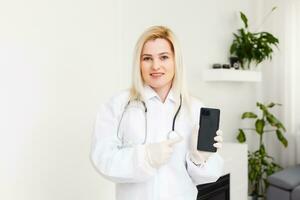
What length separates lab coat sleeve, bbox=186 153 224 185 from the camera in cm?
131

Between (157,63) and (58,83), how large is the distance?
0.71m

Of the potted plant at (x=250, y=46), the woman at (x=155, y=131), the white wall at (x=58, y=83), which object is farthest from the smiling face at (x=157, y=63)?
the potted plant at (x=250, y=46)

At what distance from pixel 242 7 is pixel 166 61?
271cm

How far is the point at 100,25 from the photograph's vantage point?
2107 mm

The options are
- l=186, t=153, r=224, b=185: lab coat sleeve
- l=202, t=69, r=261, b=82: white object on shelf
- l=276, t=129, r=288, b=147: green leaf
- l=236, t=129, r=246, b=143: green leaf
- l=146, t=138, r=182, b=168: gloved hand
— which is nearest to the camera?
l=146, t=138, r=182, b=168: gloved hand

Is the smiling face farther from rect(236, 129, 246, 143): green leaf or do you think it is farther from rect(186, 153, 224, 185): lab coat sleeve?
rect(236, 129, 246, 143): green leaf

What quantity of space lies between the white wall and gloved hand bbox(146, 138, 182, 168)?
0.74 m

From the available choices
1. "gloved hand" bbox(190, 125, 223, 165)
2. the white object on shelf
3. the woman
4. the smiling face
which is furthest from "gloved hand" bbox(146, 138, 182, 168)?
the white object on shelf

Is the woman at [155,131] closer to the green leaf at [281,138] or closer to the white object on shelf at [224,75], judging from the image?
the white object on shelf at [224,75]

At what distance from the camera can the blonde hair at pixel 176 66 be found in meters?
1.35

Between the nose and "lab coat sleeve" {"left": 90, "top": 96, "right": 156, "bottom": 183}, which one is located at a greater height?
the nose

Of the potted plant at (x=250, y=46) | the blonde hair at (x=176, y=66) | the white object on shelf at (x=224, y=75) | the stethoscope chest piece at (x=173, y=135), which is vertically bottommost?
the stethoscope chest piece at (x=173, y=135)

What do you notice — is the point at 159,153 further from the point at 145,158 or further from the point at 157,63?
the point at 157,63

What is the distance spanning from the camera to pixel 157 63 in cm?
133
